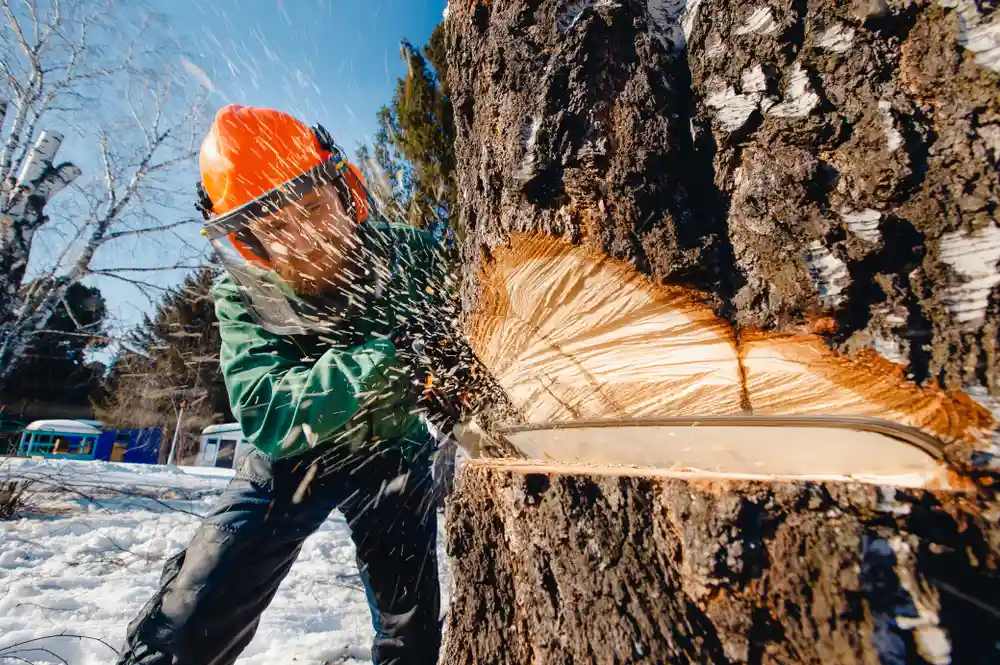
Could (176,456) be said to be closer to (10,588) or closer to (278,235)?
(10,588)

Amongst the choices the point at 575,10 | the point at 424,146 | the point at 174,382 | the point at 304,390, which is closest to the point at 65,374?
the point at 174,382

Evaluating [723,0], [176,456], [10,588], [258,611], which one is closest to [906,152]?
[723,0]

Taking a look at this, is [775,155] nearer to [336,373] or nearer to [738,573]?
[738,573]

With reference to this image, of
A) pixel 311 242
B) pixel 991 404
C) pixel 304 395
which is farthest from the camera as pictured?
pixel 311 242

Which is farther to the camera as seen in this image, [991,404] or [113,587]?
[113,587]

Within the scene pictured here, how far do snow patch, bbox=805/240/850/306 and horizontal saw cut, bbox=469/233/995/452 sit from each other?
0.21ft

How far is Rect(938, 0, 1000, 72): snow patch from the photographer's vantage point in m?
0.59

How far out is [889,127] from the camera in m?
0.65

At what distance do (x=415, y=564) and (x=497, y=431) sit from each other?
903mm

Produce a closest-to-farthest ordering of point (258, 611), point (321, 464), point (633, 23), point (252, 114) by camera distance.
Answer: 1. point (633, 23)
2. point (258, 611)
3. point (321, 464)
4. point (252, 114)

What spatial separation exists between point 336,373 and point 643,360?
2.90 ft

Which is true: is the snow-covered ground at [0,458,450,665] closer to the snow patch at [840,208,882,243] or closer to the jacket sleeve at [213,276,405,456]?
the jacket sleeve at [213,276,405,456]

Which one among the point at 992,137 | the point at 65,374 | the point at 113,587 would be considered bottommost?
the point at 113,587

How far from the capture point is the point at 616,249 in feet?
2.70
